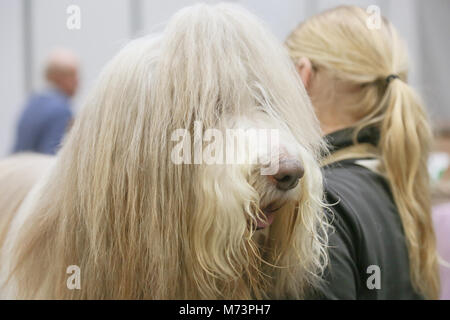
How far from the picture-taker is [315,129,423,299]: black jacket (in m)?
1.45

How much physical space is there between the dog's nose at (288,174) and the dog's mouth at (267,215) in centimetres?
6

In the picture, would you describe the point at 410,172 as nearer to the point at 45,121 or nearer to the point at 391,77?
the point at 391,77

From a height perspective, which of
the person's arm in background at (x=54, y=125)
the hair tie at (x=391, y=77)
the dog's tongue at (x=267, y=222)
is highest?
the person's arm in background at (x=54, y=125)

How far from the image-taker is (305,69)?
65.7 inches

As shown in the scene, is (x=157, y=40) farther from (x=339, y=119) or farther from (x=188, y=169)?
(x=339, y=119)

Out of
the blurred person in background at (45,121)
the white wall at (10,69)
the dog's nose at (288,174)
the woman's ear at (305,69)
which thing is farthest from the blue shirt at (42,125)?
the dog's nose at (288,174)

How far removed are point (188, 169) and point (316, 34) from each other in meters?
0.73

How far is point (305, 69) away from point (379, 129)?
0.32m

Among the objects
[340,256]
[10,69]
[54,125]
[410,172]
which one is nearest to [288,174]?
[340,256]

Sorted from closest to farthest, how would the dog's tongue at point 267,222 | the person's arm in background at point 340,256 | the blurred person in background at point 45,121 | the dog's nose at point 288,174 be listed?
the dog's nose at point 288,174 → the dog's tongue at point 267,222 → the person's arm in background at point 340,256 → the blurred person in background at point 45,121

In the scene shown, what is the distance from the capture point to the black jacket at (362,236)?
1.45 metres

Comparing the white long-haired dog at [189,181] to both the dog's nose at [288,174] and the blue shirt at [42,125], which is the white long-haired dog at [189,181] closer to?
the dog's nose at [288,174]

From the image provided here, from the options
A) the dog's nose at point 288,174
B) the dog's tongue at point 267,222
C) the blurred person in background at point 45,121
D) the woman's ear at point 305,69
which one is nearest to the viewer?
the dog's nose at point 288,174

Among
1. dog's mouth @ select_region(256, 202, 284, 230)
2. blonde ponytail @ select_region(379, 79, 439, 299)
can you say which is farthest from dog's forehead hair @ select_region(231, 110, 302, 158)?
blonde ponytail @ select_region(379, 79, 439, 299)
